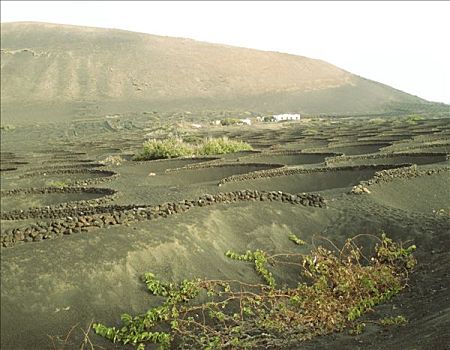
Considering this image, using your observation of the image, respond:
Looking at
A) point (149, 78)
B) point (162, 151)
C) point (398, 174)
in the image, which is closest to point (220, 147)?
point (162, 151)

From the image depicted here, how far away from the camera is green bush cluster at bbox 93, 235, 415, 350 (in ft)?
25.8

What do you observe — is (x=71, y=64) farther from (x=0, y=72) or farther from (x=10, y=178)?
(x=10, y=178)

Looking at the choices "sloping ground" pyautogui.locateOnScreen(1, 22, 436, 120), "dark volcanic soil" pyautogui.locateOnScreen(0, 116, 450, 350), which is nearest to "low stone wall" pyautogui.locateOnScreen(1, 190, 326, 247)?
"dark volcanic soil" pyautogui.locateOnScreen(0, 116, 450, 350)

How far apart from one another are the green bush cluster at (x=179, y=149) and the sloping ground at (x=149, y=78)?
63.0m

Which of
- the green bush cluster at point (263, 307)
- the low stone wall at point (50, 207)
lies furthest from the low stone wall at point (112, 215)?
the green bush cluster at point (263, 307)

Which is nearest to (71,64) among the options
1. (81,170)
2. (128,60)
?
(128,60)

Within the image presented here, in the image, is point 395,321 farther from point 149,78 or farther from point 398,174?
point 149,78

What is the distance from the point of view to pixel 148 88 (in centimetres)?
10800

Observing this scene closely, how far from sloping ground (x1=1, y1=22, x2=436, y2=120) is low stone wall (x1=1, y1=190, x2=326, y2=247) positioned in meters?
81.3

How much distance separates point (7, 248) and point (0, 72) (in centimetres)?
10415

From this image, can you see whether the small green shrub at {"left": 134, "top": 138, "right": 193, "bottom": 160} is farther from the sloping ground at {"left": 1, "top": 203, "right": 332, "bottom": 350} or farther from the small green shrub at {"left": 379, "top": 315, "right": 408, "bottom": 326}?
the small green shrub at {"left": 379, "top": 315, "right": 408, "bottom": 326}

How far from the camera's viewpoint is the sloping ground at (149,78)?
99.4 metres

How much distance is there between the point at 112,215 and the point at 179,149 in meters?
20.3

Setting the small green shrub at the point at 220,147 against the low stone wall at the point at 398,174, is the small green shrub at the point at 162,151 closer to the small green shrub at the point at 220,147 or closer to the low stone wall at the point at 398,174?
the small green shrub at the point at 220,147
